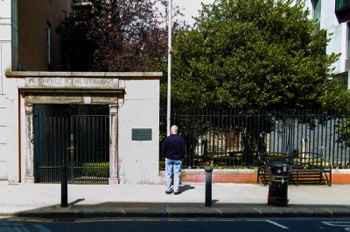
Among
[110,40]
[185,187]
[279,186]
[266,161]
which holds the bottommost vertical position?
[185,187]

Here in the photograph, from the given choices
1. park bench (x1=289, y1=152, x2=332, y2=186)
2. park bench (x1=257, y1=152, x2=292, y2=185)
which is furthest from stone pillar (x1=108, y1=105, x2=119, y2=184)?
park bench (x1=289, y1=152, x2=332, y2=186)

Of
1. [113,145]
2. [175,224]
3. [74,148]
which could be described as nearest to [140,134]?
[113,145]

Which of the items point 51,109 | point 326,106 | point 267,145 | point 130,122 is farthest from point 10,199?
point 326,106

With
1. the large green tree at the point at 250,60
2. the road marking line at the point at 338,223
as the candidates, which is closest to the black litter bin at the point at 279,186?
the road marking line at the point at 338,223

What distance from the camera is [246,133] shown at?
32.3ft

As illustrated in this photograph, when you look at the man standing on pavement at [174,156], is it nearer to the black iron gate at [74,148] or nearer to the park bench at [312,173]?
the black iron gate at [74,148]

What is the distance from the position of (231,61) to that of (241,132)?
2880mm

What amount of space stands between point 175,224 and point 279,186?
8.79 ft

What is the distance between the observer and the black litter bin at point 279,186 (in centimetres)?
716

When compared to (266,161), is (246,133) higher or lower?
higher

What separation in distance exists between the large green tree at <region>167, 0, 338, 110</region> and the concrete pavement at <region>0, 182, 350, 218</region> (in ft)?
11.4

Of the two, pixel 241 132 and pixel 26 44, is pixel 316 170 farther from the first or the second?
pixel 26 44

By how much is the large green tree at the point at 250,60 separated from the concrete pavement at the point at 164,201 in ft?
11.4

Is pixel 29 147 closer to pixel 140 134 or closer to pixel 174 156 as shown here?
pixel 140 134
